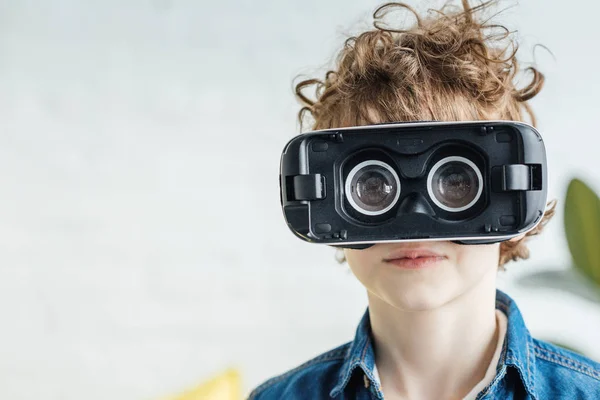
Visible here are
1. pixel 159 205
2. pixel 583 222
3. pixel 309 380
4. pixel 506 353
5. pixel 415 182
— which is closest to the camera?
pixel 415 182

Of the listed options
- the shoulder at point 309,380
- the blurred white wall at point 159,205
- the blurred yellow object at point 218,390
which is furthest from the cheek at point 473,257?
the blurred white wall at point 159,205

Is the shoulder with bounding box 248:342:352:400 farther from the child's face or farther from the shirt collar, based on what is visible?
the child's face

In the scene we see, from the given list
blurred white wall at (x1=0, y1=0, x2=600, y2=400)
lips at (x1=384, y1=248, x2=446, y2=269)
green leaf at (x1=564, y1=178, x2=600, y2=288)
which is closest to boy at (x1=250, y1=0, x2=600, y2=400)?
lips at (x1=384, y1=248, x2=446, y2=269)

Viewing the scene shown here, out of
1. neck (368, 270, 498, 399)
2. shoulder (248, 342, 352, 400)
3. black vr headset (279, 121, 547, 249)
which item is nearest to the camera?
black vr headset (279, 121, 547, 249)

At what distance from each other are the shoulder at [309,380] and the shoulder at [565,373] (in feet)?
0.77

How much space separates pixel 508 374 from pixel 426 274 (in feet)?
0.57

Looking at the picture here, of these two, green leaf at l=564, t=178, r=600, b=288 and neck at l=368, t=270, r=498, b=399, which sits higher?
green leaf at l=564, t=178, r=600, b=288

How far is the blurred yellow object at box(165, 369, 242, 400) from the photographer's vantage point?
1068 millimetres

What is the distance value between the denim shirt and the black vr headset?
19 centimetres

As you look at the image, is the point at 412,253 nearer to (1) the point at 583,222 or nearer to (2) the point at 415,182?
(2) the point at 415,182

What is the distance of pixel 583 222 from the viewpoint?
1.04 metres

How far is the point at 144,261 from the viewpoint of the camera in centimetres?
157

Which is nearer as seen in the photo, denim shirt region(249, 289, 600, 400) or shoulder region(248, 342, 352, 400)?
denim shirt region(249, 289, 600, 400)

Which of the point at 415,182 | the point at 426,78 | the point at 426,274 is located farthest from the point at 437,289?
the point at 426,78
